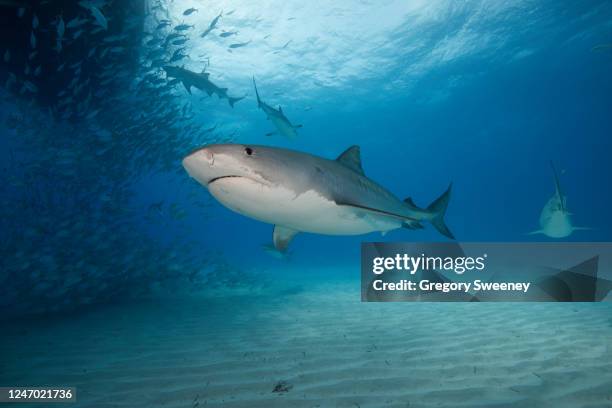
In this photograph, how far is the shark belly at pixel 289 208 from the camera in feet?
9.06

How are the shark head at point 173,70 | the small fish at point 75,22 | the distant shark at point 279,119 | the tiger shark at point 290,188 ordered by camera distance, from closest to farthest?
the tiger shark at point 290,188, the small fish at point 75,22, the shark head at point 173,70, the distant shark at point 279,119

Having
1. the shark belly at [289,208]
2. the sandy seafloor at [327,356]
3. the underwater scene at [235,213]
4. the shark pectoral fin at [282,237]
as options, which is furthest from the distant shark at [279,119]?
the shark belly at [289,208]

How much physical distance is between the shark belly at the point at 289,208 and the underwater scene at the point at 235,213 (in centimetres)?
3

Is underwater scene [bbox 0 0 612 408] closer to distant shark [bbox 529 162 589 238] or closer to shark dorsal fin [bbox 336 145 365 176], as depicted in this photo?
distant shark [bbox 529 162 589 238]

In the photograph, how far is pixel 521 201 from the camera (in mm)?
158000

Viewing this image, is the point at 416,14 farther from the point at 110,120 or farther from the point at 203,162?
the point at 203,162

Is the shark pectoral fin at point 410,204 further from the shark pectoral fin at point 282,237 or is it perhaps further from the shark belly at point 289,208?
the shark pectoral fin at point 282,237

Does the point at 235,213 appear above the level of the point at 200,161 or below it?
above

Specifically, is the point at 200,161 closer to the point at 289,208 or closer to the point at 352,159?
the point at 289,208

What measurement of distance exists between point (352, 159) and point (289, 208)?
181cm

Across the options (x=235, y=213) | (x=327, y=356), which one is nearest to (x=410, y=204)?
(x=327, y=356)

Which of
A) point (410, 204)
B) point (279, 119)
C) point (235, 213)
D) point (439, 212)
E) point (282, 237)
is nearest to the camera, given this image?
point (282, 237)

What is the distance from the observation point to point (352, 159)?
4715 mm

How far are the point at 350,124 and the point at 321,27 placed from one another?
87.8ft
